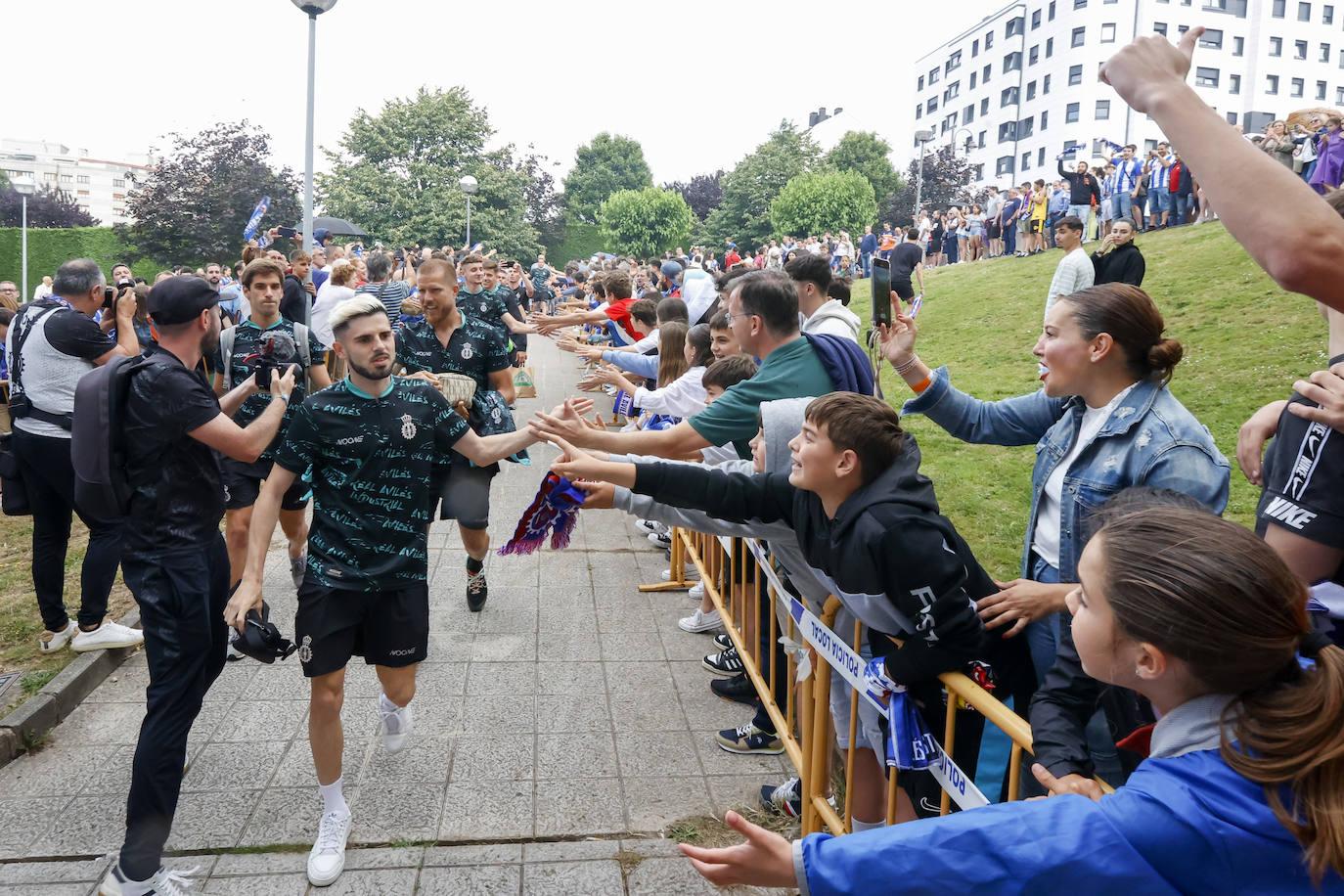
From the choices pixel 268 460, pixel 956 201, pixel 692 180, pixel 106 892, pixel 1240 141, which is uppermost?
pixel 692 180

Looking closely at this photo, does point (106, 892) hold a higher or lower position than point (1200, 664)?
lower

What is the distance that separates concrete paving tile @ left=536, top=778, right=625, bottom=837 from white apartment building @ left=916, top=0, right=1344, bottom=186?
70.3 m

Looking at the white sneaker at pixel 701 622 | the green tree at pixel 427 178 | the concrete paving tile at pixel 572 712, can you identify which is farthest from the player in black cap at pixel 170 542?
the green tree at pixel 427 178

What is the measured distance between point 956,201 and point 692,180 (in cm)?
2913

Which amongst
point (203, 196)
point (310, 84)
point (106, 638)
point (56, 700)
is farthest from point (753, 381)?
point (203, 196)

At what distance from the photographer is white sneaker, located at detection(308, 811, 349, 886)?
11.3ft

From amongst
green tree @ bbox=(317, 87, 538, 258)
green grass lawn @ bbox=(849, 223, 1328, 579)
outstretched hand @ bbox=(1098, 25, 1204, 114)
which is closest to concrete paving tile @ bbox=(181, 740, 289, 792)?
outstretched hand @ bbox=(1098, 25, 1204, 114)

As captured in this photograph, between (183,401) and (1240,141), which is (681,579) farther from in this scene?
(1240,141)

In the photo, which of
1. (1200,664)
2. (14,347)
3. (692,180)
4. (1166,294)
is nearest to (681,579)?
(14,347)

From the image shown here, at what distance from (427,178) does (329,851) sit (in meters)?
57.8

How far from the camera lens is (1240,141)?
4.25ft

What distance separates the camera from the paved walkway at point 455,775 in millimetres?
3551

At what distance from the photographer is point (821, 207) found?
5644 cm

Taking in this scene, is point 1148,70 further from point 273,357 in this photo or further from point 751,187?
point 751,187
